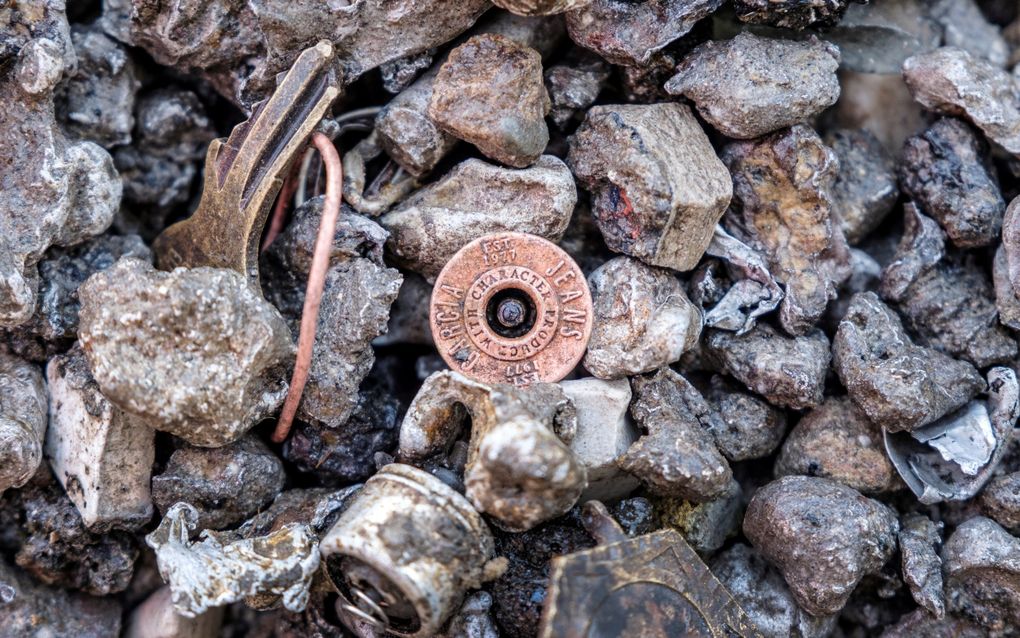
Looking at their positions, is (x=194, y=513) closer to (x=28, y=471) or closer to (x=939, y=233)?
(x=28, y=471)

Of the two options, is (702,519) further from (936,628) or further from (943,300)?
(943,300)

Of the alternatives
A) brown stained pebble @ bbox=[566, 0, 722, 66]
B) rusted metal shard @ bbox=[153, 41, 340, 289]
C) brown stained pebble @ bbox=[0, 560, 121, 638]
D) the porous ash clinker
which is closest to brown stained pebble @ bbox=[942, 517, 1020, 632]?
the porous ash clinker

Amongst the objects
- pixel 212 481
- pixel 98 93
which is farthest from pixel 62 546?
pixel 98 93

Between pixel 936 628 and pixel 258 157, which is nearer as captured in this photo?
pixel 258 157

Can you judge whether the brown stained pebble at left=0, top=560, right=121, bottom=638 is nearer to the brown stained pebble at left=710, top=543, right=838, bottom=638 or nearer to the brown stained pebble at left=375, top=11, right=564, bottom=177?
the brown stained pebble at left=375, top=11, right=564, bottom=177

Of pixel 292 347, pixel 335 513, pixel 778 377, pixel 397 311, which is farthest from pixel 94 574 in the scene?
pixel 778 377
